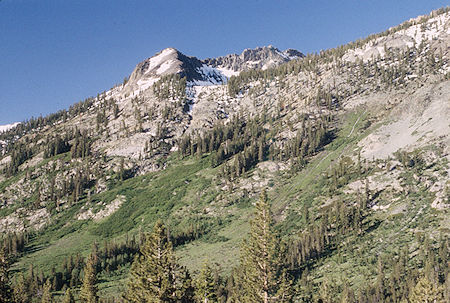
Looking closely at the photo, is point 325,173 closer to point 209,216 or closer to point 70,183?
point 209,216

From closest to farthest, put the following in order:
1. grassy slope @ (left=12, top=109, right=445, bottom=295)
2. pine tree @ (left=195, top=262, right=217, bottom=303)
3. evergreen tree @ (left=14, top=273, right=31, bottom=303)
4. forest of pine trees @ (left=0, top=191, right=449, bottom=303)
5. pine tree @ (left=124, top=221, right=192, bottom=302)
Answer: pine tree @ (left=124, top=221, right=192, bottom=302) < forest of pine trees @ (left=0, top=191, right=449, bottom=303) < pine tree @ (left=195, top=262, right=217, bottom=303) < evergreen tree @ (left=14, top=273, right=31, bottom=303) < grassy slope @ (left=12, top=109, right=445, bottom=295)

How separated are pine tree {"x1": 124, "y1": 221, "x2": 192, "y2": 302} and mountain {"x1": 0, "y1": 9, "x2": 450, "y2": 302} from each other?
31.3 m

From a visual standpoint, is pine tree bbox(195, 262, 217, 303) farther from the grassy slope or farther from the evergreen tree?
the grassy slope

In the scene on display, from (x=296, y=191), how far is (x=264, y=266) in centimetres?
9688

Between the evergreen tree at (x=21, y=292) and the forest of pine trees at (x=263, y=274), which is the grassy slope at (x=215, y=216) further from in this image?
the evergreen tree at (x=21, y=292)

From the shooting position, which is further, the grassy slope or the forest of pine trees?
the grassy slope

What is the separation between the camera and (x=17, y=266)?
11106 cm

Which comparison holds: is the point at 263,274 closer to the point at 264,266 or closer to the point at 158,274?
the point at 264,266

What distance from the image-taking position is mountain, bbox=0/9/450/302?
78.1 metres

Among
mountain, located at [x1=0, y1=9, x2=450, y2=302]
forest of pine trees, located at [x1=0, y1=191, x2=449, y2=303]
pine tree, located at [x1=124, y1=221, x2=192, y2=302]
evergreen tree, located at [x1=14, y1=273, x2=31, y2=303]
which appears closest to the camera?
pine tree, located at [x1=124, y1=221, x2=192, y2=302]

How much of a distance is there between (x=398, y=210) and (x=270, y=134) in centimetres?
9316

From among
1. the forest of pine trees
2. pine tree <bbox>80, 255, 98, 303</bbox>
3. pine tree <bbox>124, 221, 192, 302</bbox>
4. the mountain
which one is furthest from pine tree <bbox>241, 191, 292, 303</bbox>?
the mountain

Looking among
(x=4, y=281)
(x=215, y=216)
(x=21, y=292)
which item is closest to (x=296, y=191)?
(x=215, y=216)

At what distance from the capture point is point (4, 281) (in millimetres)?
26328
